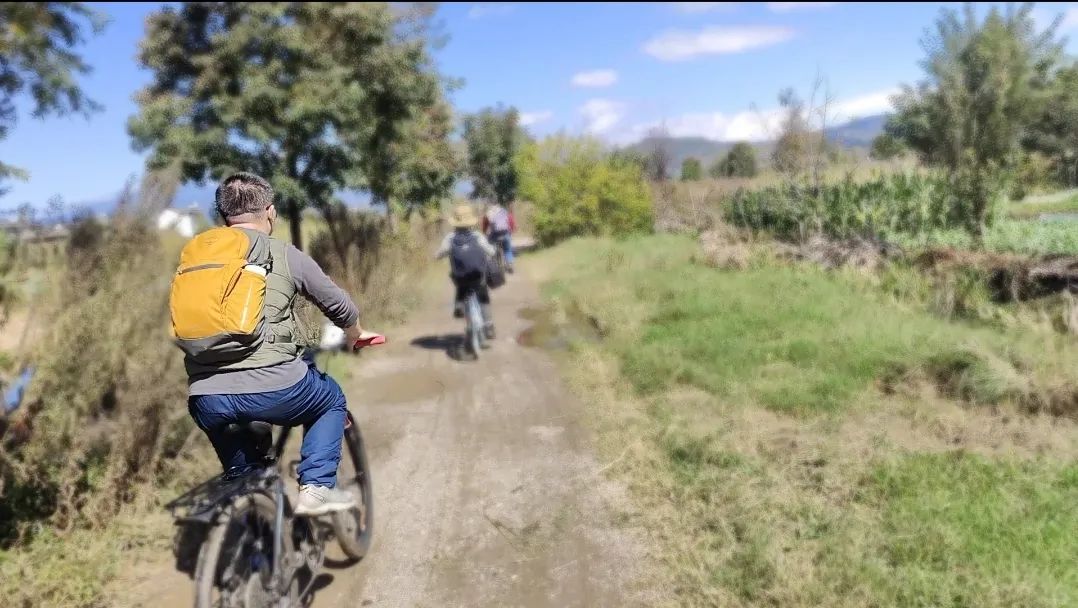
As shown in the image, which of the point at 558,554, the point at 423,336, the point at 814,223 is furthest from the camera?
the point at 814,223

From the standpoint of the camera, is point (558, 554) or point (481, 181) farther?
point (481, 181)

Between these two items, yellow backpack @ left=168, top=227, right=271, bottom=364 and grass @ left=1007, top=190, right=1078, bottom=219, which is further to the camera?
grass @ left=1007, top=190, right=1078, bottom=219

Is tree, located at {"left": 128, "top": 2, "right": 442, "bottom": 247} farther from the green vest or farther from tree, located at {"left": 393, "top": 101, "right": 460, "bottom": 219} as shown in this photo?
the green vest

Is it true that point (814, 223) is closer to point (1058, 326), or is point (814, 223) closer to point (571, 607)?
point (1058, 326)

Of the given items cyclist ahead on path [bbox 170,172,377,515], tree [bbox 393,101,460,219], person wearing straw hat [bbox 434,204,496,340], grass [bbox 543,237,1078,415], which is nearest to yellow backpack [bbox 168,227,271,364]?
cyclist ahead on path [bbox 170,172,377,515]

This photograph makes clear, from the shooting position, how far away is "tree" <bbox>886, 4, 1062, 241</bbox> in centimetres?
1196

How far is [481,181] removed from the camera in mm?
36812

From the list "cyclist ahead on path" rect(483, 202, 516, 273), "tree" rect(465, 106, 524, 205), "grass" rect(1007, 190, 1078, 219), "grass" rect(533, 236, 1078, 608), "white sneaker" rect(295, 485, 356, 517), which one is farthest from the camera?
"tree" rect(465, 106, 524, 205)

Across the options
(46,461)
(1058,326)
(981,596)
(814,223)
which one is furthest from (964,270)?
(46,461)

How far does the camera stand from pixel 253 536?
126 inches

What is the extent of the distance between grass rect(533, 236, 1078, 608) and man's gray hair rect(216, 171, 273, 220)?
2568mm

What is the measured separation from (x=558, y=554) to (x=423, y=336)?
20.9 ft

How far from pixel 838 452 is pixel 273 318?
11.9 feet

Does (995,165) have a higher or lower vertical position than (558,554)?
higher
